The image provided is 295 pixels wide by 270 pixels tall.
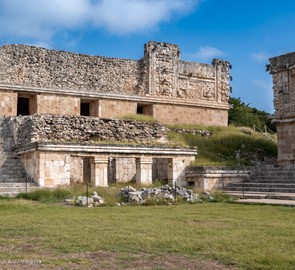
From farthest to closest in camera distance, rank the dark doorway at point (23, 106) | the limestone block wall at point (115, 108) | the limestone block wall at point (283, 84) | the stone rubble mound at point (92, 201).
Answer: the dark doorway at point (23, 106) → the limestone block wall at point (115, 108) → the limestone block wall at point (283, 84) → the stone rubble mound at point (92, 201)

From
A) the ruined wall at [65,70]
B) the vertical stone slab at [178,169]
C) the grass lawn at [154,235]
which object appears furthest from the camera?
the ruined wall at [65,70]

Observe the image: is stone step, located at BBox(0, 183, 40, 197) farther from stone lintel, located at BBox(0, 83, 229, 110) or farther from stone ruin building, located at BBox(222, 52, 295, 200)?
stone lintel, located at BBox(0, 83, 229, 110)

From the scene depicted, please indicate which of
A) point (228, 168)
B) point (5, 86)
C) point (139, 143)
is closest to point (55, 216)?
point (139, 143)

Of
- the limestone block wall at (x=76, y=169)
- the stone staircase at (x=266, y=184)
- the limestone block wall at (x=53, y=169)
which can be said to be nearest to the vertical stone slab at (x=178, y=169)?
the stone staircase at (x=266, y=184)

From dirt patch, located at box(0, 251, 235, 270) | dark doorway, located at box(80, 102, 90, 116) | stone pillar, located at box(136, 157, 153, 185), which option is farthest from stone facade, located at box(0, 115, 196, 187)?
dirt patch, located at box(0, 251, 235, 270)

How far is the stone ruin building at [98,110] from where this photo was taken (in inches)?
741

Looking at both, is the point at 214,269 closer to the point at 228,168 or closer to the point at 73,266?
the point at 73,266

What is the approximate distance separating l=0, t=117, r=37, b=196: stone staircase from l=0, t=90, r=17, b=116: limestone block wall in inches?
135

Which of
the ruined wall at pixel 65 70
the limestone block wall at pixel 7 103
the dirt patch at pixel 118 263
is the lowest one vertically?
the dirt patch at pixel 118 263

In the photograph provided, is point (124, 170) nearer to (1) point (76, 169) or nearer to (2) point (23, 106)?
(1) point (76, 169)

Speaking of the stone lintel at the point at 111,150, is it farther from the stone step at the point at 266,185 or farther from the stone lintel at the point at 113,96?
the stone lintel at the point at 113,96

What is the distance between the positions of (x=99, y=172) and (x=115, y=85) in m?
11.0

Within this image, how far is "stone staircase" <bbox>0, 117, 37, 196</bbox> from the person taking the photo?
16.4 metres


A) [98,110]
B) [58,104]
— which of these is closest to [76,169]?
[58,104]
